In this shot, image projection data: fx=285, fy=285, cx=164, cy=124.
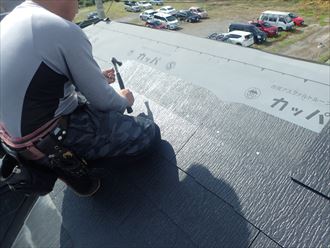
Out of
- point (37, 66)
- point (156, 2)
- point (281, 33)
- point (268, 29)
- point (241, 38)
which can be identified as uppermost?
point (37, 66)

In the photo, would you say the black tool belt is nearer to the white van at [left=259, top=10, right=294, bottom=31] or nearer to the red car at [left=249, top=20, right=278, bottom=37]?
the red car at [left=249, top=20, right=278, bottom=37]

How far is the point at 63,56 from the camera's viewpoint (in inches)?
65.3

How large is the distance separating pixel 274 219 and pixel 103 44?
5.34 m

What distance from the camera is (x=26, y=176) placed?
1.91 metres

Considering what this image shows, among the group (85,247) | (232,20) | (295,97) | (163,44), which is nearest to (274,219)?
(85,247)

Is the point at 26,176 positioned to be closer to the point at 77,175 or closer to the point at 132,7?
the point at 77,175

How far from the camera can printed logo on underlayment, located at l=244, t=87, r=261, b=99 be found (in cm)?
337

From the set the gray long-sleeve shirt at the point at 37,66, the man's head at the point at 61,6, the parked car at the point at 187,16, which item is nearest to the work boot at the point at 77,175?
the gray long-sleeve shirt at the point at 37,66

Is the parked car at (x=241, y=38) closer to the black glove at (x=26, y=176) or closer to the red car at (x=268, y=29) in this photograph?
the red car at (x=268, y=29)

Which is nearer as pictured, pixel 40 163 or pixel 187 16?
pixel 40 163

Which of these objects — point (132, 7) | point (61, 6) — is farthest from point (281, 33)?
point (61, 6)

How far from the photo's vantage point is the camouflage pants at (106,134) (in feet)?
6.83

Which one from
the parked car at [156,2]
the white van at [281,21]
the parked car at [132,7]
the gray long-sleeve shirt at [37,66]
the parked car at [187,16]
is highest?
the gray long-sleeve shirt at [37,66]

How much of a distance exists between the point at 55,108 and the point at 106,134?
0.43m
